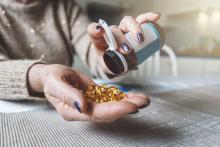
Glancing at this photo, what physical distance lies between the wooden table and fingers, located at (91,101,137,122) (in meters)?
0.04

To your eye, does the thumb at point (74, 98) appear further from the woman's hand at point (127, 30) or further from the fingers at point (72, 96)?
the woman's hand at point (127, 30)

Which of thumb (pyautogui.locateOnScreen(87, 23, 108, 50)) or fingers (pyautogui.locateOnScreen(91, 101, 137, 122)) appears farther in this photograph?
thumb (pyautogui.locateOnScreen(87, 23, 108, 50))

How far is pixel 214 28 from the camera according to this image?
7.43ft

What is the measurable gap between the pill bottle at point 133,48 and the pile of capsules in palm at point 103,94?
38mm

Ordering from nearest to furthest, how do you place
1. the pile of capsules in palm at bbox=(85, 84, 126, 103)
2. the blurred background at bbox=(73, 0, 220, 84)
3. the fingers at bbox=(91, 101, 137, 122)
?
1. the fingers at bbox=(91, 101, 137, 122)
2. the pile of capsules in palm at bbox=(85, 84, 126, 103)
3. the blurred background at bbox=(73, 0, 220, 84)

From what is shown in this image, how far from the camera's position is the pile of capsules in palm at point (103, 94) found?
38 cm

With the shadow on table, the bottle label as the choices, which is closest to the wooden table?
the shadow on table

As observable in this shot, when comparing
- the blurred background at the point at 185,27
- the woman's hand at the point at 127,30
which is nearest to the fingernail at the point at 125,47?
the woman's hand at the point at 127,30

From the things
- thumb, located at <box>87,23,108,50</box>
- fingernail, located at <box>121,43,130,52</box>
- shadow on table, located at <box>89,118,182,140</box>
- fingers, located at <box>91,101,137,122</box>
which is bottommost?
shadow on table, located at <box>89,118,182,140</box>

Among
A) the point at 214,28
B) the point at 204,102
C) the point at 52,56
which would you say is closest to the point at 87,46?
the point at 52,56

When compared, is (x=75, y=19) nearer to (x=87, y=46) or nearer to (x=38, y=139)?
(x=87, y=46)

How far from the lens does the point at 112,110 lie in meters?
0.28

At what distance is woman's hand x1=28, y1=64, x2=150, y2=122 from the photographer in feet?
0.93

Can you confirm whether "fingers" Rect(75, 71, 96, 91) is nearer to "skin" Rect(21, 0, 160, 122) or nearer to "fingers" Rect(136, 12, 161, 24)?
"skin" Rect(21, 0, 160, 122)
